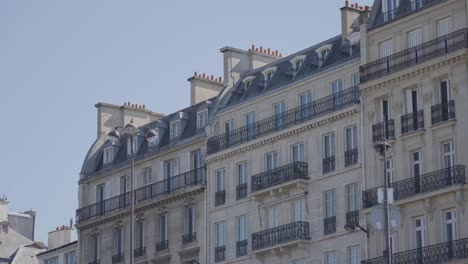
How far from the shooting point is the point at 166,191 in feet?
234

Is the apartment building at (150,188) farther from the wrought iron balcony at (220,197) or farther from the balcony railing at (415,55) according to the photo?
the balcony railing at (415,55)

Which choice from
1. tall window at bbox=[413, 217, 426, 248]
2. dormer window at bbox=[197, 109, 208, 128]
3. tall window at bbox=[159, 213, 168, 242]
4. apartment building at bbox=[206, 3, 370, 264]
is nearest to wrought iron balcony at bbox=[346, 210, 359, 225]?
apartment building at bbox=[206, 3, 370, 264]

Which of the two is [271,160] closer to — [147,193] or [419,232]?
[147,193]

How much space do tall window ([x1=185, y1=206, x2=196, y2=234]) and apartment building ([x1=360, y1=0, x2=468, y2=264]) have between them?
41.2 ft

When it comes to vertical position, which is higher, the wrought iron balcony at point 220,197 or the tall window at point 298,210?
the wrought iron balcony at point 220,197

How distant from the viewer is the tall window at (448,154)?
181ft

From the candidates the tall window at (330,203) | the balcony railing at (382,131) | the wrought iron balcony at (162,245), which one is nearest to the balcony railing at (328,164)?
the tall window at (330,203)

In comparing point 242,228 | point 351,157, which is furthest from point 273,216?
point 351,157

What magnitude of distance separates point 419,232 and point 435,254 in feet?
5.32

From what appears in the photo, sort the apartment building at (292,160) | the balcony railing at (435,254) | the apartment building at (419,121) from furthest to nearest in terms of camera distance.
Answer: the apartment building at (292,160), the apartment building at (419,121), the balcony railing at (435,254)

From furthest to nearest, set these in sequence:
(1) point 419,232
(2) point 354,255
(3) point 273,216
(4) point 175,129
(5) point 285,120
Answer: (4) point 175,129 → (5) point 285,120 → (3) point 273,216 → (2) point 354,255 → (1) point 419,232

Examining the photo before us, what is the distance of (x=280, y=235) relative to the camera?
62.9 meters

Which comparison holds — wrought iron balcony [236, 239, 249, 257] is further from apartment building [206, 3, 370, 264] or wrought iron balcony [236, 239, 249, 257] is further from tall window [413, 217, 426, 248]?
tall window [413, 217, 426, 248]

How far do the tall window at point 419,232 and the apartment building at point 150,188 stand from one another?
1397 cm
